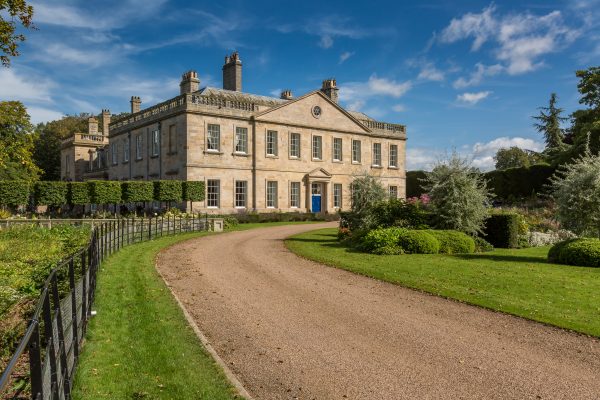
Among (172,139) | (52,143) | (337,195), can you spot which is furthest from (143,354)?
(52,143)

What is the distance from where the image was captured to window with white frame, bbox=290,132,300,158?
4388 cm

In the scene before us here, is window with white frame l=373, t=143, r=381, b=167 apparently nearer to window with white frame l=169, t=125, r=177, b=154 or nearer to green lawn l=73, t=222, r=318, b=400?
window with white frame l=169, t=125, r=177, b=154

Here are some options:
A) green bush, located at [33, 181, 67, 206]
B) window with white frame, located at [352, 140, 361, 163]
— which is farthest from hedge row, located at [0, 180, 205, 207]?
window with white frame, located at [352, 140, 361, 163]

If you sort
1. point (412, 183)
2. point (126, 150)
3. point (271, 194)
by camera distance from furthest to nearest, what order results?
1. point (412, 183)
2. point (126, 150)
3. point (271, 194)

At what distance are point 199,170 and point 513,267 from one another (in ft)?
86.9

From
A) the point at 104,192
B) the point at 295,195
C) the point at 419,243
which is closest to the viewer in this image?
the point at 419,243

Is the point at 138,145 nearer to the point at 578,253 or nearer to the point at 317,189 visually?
the point at 317,189

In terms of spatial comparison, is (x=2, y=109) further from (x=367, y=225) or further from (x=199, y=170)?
(x=199, y=170)

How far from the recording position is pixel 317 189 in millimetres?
45719

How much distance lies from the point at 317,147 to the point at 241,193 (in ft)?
30.2

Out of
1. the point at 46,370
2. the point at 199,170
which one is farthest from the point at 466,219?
the point at 199,170

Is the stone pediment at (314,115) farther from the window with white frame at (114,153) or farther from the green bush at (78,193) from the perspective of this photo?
the window with white frame at (114,153)

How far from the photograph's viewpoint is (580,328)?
9227 mm

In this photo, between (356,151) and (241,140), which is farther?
(356,151)
